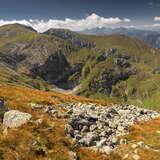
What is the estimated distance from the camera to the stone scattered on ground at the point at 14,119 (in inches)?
1181

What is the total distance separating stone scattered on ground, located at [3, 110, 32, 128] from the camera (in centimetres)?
3000

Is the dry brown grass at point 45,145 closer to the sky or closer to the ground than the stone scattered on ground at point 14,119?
closer to the ground

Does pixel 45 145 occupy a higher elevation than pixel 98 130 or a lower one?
higher

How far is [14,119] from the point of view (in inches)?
1204

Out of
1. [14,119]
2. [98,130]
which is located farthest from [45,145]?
[98,130]

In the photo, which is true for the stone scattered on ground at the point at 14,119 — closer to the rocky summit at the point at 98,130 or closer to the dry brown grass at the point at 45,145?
the dry brown grass at the point at 45,145

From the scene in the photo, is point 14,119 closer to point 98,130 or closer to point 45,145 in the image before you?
point 45,145

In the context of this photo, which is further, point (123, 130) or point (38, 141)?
point (123, 130)

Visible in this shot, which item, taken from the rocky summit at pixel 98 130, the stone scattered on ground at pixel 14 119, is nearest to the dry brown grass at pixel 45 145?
the stone scattered on ground at pixel 14 119

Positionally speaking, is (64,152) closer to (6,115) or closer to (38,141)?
(38,141)

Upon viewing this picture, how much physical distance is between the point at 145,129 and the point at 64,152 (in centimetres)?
1657

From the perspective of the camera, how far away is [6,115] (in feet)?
104

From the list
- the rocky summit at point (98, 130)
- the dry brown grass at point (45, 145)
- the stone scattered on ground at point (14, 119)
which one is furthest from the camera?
the rocky summit at point (98, 130)

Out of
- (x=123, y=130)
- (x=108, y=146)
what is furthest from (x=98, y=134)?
(x=123, y=130)
